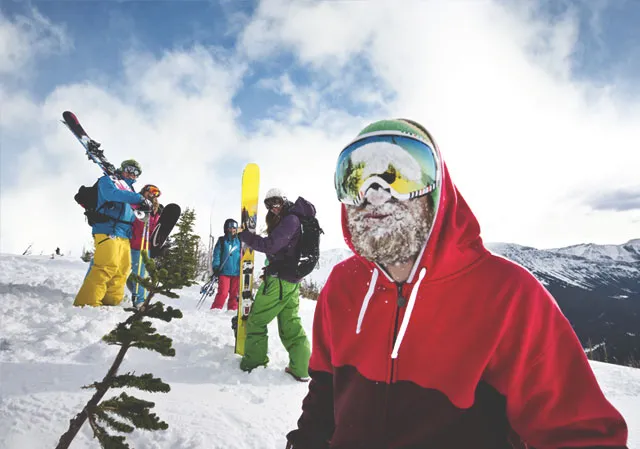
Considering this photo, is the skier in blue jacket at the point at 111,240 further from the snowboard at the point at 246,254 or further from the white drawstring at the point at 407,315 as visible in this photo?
the white drawstring at the point at 407,315

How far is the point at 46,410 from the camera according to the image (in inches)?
90.0

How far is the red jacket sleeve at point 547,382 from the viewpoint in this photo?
3.46 ft

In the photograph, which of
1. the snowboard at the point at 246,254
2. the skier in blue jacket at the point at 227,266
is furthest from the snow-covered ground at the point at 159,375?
the skier in blue jacket at the point at 227,266

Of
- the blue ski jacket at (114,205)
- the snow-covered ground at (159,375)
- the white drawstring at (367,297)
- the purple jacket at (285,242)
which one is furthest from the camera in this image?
the blue ski jacket at (114,205)

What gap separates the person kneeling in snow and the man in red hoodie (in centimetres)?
226

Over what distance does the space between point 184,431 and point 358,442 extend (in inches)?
61.0

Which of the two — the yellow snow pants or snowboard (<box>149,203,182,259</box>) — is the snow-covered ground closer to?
the yellow snow pants

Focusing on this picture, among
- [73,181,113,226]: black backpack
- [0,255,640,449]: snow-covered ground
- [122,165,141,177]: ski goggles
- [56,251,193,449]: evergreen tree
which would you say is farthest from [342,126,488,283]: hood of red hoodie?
[122,165,141,177]: ski goggles

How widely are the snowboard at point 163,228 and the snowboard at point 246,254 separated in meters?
2.39

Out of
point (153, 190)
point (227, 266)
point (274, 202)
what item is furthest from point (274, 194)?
point (227, 266)

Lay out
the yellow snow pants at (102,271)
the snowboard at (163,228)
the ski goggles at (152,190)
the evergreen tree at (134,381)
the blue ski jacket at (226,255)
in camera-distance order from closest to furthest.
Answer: the evergreen tree at (134,381)
the yellow snow pants at (102,271)
the ski goggles at (152,190)
the snowboard at (163,228)
the blue ski jacket at (226,255)

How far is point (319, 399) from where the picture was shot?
5.67 feet

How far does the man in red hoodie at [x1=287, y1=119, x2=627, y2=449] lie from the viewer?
1.14 meters

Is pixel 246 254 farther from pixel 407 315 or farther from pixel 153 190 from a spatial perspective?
pixel 407 315
